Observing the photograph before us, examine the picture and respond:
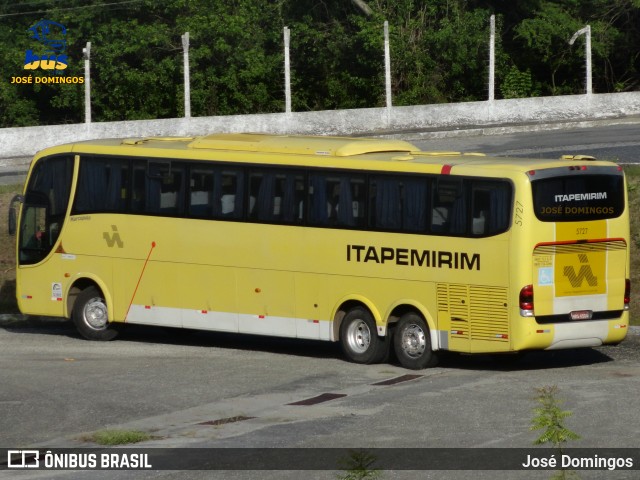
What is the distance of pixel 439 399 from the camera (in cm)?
1566

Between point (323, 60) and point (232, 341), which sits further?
point (323, 60)

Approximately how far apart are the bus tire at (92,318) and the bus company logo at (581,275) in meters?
7.72

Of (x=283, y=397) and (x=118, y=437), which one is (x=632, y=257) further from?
(x=118, y=437)

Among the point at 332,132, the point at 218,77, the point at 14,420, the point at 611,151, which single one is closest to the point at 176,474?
the point at 14,420

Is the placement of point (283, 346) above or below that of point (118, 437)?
above

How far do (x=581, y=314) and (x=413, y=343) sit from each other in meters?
2.24

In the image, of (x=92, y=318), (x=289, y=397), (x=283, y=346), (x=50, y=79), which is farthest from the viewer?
(x=50, y=79)

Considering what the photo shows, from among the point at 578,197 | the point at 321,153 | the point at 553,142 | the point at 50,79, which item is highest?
the point at 50,79

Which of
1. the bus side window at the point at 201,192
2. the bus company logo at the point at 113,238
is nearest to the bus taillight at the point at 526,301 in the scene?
the bus side window at the point at 201,192

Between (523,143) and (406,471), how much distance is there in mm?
23882

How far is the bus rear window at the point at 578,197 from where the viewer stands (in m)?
17.4

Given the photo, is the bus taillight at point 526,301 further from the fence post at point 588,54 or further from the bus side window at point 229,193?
the fence post at point 588,54

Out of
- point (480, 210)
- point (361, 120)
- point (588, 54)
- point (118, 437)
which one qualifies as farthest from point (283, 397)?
point (588, 54)

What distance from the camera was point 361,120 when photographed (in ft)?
135
